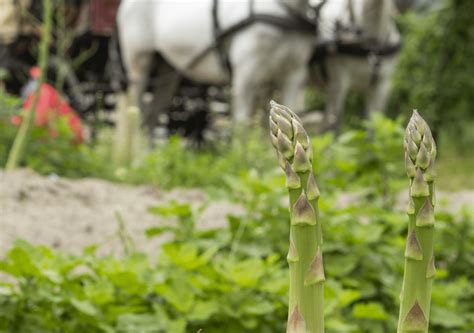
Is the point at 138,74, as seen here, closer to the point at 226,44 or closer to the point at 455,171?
the point at 226,44

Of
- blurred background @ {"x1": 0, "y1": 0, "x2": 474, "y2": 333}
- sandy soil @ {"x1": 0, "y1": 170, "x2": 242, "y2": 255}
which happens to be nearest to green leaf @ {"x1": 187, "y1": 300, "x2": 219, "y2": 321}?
blurred background @ {"x1": 0, "y1": 0, "x2": 474, "y2": 333}

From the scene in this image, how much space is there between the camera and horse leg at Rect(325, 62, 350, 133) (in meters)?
8.59

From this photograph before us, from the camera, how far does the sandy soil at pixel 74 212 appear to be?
3.08 meters

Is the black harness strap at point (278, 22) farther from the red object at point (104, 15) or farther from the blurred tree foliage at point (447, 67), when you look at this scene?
the blurred tree foliage at point (447, 67)

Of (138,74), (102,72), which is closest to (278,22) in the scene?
(138,74)

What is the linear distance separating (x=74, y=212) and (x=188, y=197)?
Result: 1.01m

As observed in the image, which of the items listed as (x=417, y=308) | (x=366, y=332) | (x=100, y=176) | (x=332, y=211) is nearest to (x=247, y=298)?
(x=366, y=332)

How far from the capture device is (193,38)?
8.44 metres

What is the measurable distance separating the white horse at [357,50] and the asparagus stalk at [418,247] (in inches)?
254

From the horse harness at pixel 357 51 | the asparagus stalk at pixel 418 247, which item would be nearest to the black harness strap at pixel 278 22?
the horse harness at pixel 357 51

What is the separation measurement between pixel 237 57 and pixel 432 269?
742 cm

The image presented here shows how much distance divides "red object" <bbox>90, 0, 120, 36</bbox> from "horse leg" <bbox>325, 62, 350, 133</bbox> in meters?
2.48

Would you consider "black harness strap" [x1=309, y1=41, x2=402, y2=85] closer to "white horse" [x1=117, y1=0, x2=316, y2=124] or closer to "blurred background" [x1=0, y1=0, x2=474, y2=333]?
"blurred background" [x1=0, y1=0, x2=474, y2=333]

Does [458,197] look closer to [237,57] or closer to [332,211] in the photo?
[332,211]
